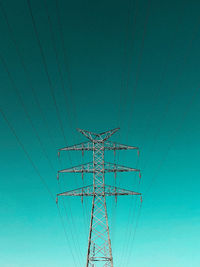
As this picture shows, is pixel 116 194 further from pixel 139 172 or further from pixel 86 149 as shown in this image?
pixel 86 149

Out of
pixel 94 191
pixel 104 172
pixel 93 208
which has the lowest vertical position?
pixel 93 208

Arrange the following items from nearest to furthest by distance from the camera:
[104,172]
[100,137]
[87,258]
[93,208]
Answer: [87,258]
[93,208]
[104,172]
[100,137]

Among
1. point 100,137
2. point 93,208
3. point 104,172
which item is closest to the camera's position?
point 93,208

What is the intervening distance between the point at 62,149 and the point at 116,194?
29.1ft

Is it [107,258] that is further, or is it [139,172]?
[139,172]

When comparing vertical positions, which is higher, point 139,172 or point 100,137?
point 100,137

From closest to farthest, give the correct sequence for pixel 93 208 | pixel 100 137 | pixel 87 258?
1. pixel 87 258
2. pixel 93 208
3. pixel 100 137

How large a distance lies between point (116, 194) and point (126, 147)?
6132mm

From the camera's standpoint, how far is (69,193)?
32.6m

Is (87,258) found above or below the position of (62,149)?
below

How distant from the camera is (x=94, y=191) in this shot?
106 feet

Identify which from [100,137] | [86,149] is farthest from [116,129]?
[86,149]

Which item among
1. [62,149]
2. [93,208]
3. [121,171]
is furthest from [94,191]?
[62,149]

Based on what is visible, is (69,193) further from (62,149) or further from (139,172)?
(139,172)
